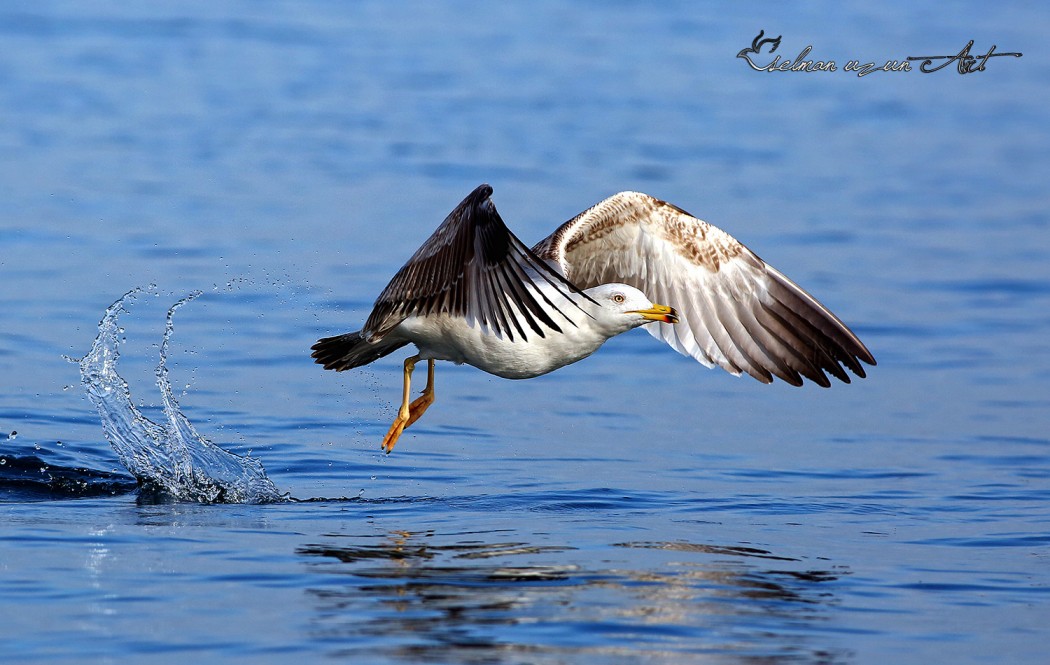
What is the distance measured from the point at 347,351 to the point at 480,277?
2220mm

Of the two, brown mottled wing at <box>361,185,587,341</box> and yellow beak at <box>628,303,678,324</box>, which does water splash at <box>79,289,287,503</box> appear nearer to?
brown mottled wing at <box>361,185,587,341</box>

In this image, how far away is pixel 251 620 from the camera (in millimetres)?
7973

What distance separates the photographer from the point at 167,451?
37.5 feet

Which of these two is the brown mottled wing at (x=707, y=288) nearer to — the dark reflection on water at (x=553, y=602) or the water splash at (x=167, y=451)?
the dark reflection on water at (x=553, y=602)

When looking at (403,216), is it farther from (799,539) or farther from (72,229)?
(799,539)

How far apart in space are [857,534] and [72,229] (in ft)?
33.4

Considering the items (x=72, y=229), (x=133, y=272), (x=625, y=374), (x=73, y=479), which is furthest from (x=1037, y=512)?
Result: (x=72, y=229)

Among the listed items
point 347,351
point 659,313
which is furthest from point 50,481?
point 659,313

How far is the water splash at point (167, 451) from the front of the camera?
1091cm

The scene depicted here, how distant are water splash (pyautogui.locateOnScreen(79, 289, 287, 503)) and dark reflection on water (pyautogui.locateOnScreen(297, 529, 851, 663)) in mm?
1587

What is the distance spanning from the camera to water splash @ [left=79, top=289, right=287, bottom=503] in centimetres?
1091

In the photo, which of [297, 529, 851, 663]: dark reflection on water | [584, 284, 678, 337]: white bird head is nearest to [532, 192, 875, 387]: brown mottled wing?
[584, 284, 678, 337]: white bird head

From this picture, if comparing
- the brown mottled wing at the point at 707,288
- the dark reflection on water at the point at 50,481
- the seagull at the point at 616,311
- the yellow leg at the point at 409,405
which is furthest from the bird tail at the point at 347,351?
the dark reflection on water at the point at 50,481

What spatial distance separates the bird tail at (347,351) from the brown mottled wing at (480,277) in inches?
45.1
